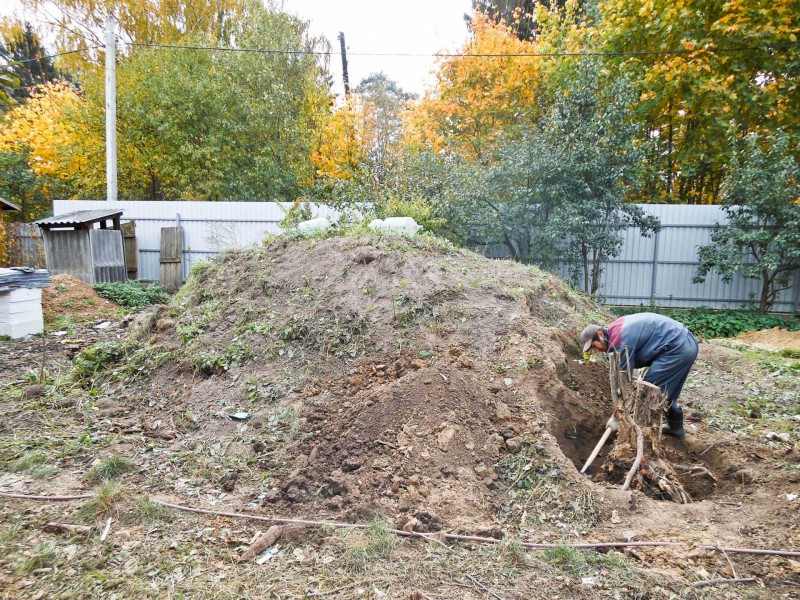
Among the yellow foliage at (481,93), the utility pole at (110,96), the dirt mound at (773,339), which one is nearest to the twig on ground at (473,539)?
the dirt mound at (773,339)

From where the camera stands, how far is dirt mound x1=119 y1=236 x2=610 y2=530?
378 centimetres

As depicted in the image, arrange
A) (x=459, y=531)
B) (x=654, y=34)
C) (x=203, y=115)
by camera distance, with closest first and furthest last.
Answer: (x=459, y=531) → (x=654, y=34) → (x=203, y=115)

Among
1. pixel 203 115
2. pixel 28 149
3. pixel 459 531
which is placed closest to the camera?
pixel 459 531

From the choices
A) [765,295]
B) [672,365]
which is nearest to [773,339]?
[765,295]

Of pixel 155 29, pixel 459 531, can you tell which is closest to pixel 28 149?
pixel 155 29

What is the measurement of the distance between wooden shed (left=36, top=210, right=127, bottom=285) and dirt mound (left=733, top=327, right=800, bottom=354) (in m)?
12.9

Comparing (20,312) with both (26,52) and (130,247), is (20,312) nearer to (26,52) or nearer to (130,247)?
(130,247)

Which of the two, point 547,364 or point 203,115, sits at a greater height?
point 203,115

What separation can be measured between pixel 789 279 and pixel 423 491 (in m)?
11.0

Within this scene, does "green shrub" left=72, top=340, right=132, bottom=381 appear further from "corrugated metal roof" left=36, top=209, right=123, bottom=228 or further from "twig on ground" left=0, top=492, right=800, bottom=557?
"corrugated metal roof" left=36, top=209, right=123, bottom=228

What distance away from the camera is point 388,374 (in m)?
4.93

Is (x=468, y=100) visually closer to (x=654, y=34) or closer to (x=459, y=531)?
(x=654, y=34)

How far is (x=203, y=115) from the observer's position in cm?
1545

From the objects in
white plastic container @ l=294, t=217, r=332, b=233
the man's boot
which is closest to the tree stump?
the man's boot
